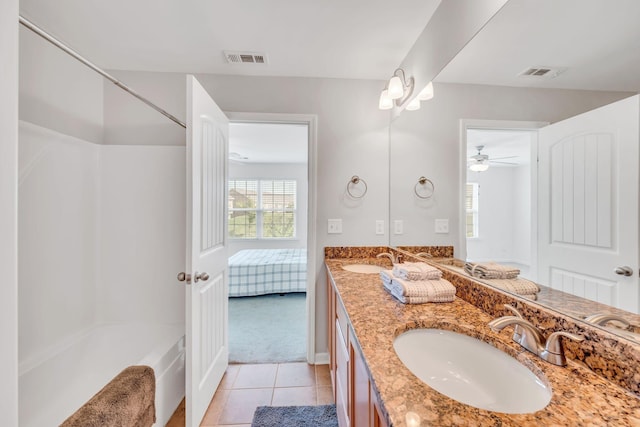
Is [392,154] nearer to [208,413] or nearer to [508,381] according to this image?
[508,381]

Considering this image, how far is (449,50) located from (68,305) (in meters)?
2.78

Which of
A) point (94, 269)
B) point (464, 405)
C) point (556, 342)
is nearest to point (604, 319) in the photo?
point (556, 342)

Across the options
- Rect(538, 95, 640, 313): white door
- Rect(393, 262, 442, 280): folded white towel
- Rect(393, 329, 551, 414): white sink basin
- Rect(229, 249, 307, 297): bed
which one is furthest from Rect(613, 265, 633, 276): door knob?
Rect(229, 249, 307, 297): bed

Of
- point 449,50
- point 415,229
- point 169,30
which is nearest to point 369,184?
point 415,229

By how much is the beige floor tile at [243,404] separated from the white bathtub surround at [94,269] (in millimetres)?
322

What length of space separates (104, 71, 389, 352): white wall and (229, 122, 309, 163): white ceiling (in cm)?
63

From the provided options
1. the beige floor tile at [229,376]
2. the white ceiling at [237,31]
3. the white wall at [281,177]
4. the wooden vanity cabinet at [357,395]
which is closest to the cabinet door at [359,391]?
the wooden vanity cabinet at [357,395]

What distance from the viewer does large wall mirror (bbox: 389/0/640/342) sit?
0.60 m

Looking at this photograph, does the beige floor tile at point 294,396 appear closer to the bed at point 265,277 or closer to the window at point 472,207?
the window at point 472,207

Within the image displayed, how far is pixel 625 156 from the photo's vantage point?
22.9 inches

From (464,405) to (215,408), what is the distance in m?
1.68

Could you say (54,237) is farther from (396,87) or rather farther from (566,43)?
(566,43)

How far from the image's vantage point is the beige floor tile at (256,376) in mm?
1832

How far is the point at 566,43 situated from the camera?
0.73 m
